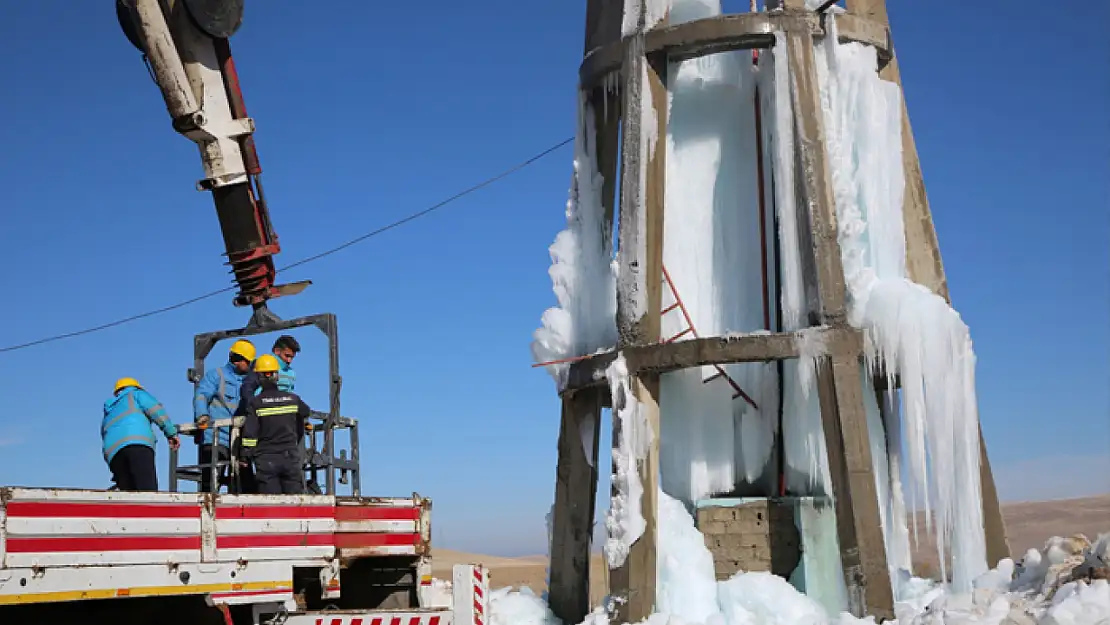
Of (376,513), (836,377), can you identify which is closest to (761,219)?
(836,377)

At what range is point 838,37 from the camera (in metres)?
16.2

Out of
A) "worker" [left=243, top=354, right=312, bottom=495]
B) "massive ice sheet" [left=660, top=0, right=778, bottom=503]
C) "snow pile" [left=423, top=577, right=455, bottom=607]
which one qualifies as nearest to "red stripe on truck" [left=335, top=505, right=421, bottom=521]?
"snow pile" [left=423, top=577, right=455, bottom=607]

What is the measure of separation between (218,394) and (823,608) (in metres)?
7.20

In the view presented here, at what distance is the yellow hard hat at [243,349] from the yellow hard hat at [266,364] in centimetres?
160

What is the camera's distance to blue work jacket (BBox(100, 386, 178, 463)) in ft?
37.4

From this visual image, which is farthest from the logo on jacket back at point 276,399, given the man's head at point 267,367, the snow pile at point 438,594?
the snow pile at point 438,594

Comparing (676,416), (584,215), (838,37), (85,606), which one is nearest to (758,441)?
(676,416)

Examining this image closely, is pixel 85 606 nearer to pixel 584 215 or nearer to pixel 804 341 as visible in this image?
pixel 804 341

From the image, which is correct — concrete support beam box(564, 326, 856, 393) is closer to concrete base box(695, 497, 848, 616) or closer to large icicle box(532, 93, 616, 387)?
large icicle box(532, 93, 616, 387)

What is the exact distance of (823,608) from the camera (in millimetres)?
15008

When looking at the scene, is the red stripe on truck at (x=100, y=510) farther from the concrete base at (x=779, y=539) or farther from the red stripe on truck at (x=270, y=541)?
the concrete base at (x=779, y=539)

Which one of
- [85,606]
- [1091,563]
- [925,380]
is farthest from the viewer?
[925,380]

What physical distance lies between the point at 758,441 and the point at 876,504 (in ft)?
8.89

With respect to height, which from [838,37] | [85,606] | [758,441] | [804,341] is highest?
[838,37]
